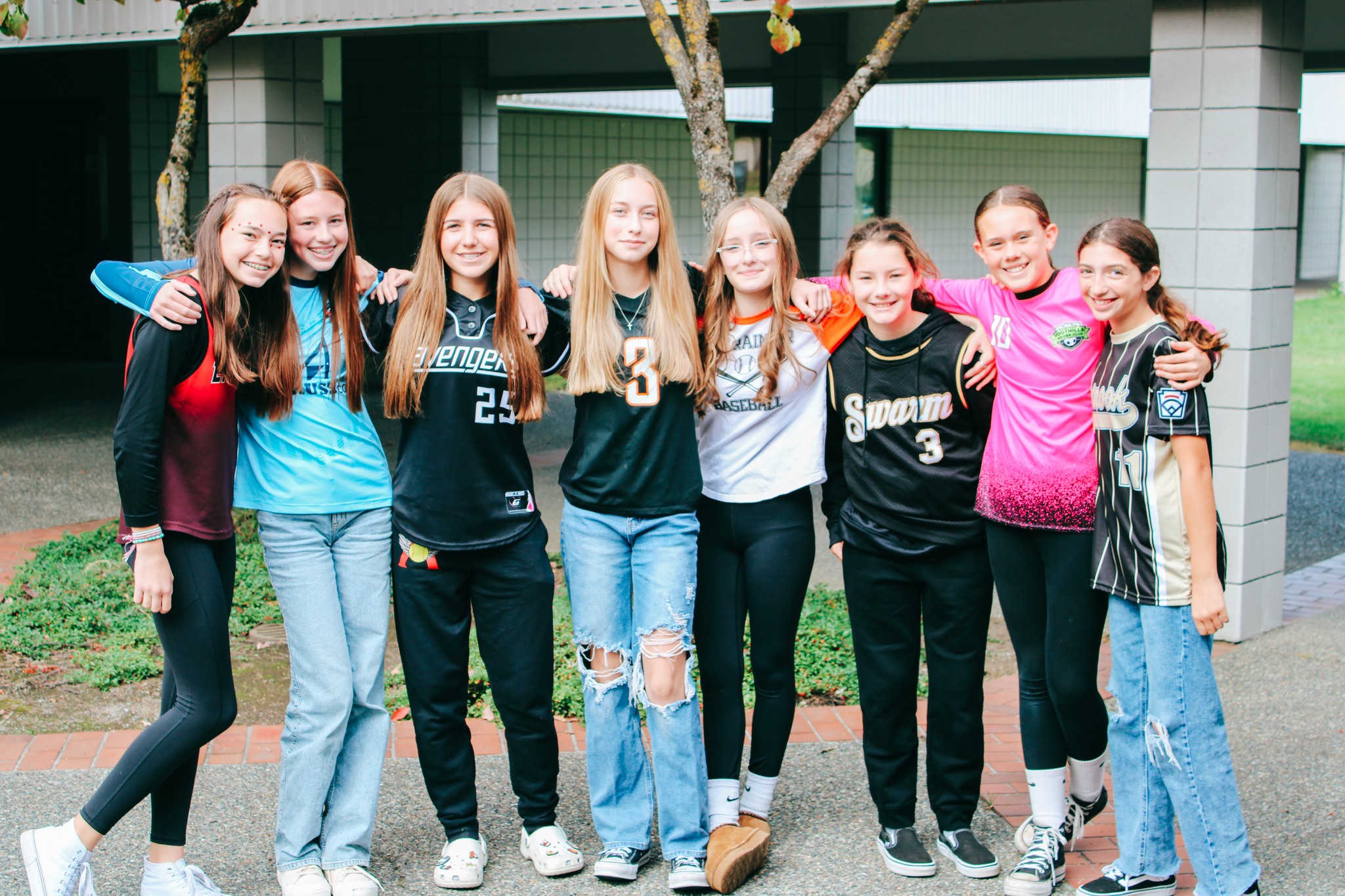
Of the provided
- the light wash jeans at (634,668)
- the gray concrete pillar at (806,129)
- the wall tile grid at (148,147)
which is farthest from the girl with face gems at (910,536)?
the wall tile grid at (148,147)

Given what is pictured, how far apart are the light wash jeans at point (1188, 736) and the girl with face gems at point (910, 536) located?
44 centimetres

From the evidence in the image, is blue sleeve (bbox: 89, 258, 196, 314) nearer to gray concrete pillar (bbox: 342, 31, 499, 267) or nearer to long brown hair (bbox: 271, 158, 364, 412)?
long brown hair (bbox: 271, 158, 364, 412)

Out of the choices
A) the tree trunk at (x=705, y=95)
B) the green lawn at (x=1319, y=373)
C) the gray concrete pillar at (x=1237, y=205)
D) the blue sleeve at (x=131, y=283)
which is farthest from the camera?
the green lawn at (x=1319, y=373)

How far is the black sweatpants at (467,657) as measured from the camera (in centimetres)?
365

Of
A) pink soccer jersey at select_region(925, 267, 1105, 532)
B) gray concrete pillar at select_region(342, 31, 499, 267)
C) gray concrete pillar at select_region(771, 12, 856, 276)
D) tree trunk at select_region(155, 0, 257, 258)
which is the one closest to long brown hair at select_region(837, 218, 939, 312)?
pink soccer jersey at select_region(925, 267, 1105, 532)

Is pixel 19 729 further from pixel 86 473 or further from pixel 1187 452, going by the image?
pixel 86 473

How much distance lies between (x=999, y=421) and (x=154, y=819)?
2.41m

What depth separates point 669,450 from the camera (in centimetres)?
362

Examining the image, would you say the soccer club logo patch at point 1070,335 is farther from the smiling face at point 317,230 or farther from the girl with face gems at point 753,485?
the smiling face at point 317,230

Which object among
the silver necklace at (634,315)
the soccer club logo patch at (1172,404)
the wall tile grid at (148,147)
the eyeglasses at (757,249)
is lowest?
the soccer club logo patch at (1172,404)

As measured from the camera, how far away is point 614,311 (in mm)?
3686

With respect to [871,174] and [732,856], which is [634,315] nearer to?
[732,856]

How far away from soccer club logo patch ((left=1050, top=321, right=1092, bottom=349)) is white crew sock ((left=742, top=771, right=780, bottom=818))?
145 centimetres

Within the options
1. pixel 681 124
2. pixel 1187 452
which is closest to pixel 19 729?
pixel 1187 452
